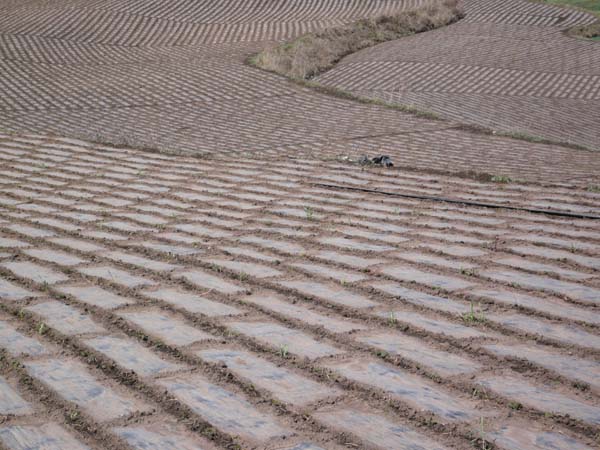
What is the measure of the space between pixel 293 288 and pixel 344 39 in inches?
555

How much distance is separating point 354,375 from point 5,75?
11.5 metres

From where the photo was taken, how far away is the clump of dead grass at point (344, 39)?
13.8m

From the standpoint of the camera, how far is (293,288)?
323 centimetres

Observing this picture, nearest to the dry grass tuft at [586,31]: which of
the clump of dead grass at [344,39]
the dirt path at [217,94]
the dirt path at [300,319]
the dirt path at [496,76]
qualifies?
the dirt path at [496,76]

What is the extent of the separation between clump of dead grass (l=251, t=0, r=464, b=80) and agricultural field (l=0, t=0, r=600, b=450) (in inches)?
198

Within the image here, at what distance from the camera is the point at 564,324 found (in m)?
2.80

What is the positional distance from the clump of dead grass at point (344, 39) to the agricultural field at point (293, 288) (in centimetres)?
504

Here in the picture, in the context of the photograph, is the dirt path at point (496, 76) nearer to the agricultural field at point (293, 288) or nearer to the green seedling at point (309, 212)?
the agricultural field at point (293, 288)

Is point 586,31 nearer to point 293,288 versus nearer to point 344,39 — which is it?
point 344,39

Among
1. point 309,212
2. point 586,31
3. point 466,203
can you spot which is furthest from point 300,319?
point 586,31

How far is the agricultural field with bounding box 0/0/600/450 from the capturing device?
220cm

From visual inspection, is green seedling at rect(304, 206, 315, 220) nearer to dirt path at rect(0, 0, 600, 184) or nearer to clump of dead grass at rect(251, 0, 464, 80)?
dirt path at rect(0, 0, 600, 184)

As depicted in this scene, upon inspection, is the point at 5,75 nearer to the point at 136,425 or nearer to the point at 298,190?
the point at 298,190

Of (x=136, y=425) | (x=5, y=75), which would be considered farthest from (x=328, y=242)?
(x=5, y=75)
